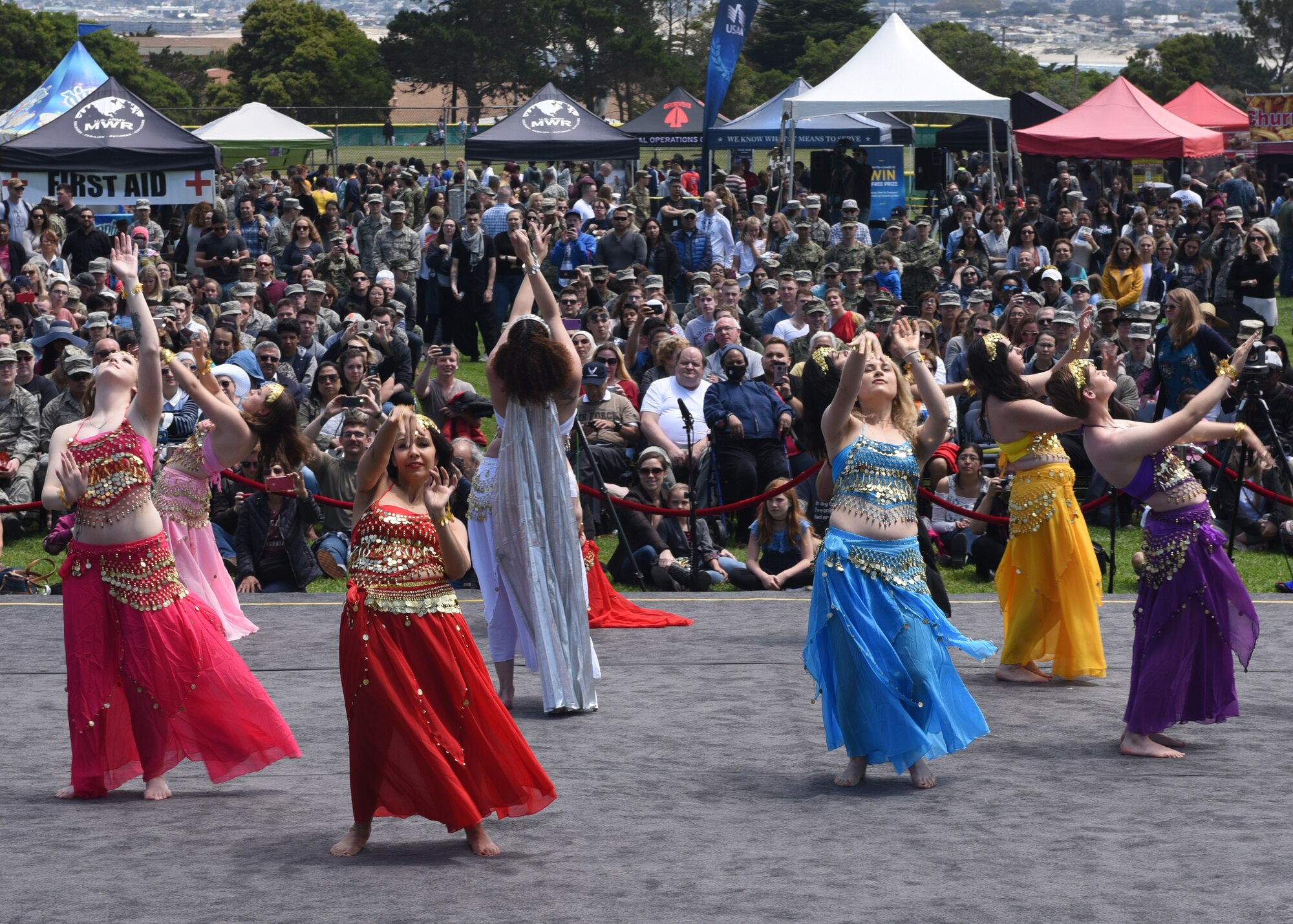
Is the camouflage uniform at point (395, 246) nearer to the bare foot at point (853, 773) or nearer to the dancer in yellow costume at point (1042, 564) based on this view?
the dancer in yellow costume at point (1042, 564)

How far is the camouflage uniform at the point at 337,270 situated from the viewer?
1748 centimetres

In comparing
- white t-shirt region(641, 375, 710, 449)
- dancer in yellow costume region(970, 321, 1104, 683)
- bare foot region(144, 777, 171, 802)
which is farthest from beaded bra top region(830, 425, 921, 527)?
white t-shirt region(641, 375, 710, 449)

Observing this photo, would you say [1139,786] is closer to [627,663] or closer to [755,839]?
[755,839]

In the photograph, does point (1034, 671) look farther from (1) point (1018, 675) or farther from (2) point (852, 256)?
(2) point (852, 256)

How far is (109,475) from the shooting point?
6176mm

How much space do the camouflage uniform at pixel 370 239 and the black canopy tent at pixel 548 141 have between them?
417 cm

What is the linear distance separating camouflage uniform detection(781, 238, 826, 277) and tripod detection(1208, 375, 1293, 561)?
20.5ft

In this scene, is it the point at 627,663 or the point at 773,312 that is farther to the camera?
the point at 773,312

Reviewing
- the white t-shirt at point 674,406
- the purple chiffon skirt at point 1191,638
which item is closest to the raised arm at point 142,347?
the purple chiffon skirt at point 1191,638

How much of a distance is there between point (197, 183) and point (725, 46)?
25.7ft

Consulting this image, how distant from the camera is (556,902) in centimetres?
493

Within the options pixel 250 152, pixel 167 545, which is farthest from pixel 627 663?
pixel 250 152

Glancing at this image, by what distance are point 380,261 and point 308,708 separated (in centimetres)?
1245

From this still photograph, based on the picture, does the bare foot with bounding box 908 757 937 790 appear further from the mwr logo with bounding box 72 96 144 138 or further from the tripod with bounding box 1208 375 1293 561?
the mwr logo with bounding box 72 96 144 138
